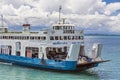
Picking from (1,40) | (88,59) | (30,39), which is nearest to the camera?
(88,59)

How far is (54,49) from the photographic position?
39156 millimetres

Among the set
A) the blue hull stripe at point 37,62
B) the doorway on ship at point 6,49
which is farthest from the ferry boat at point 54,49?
the doorway on ship at point 6,49

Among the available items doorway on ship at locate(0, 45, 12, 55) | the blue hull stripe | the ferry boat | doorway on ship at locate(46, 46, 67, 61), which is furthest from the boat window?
doorway on ship at locate(0, 45, 12, 55)

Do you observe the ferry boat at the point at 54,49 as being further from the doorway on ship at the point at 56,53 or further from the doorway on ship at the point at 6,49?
the doorway on ship at the point at 6,49

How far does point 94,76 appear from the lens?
113 ft

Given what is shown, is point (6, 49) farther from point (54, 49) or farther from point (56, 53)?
point (56, 53)

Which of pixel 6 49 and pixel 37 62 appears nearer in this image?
pixel 37 62

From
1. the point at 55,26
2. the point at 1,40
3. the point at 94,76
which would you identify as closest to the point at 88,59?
the point at 94,76

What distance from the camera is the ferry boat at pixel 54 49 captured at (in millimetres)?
34372

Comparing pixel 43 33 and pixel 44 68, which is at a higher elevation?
pixel 43 33

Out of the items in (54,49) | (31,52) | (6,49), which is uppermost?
(54,49)

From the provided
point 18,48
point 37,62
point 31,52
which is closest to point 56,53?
point 37,62

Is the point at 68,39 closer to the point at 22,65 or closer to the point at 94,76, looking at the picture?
the point at 94,76

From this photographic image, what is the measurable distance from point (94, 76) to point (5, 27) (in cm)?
1764
